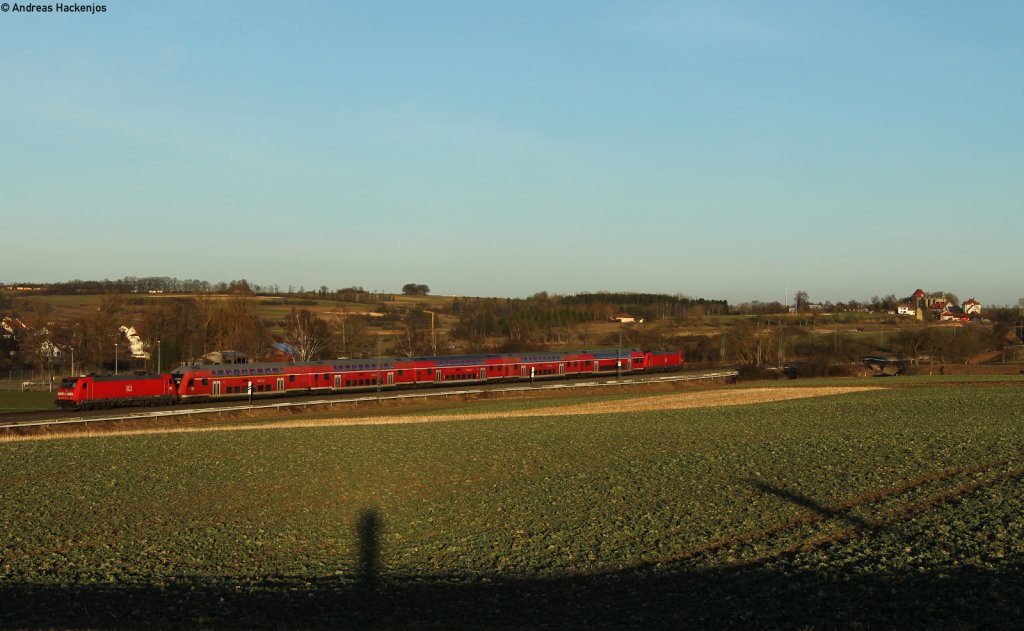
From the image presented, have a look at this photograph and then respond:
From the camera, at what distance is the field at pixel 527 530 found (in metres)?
16.2

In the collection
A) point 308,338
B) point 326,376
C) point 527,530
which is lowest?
point 527,530

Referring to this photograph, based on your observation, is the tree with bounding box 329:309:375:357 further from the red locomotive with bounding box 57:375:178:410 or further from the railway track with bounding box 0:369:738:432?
the red locomotive with bounding box 57:375:178:410

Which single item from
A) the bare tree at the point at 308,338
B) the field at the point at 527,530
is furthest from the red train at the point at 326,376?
the bare tree at the point at 308,338

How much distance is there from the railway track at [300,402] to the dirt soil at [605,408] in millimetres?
4582

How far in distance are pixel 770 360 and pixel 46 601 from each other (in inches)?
4769

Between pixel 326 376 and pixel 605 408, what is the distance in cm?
2493

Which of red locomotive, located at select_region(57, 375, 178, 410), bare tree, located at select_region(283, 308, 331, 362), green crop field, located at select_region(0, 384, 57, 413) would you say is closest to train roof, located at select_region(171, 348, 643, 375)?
red locomotive, located at select_region(57, 375, 178, 410)

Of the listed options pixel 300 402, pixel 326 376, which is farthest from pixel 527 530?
pixel 326 376

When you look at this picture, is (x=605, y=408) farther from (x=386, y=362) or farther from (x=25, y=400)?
(x=25, y=400)

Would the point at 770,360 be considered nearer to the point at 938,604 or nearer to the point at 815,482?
the point at 815,482

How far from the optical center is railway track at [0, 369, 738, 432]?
5400cm

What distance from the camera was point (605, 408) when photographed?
60719 millimetres

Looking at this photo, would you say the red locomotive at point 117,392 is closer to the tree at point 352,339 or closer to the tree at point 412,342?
the tree at point 352,339

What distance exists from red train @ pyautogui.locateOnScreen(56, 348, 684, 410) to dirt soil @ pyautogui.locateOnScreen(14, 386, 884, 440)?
11.2 metres
